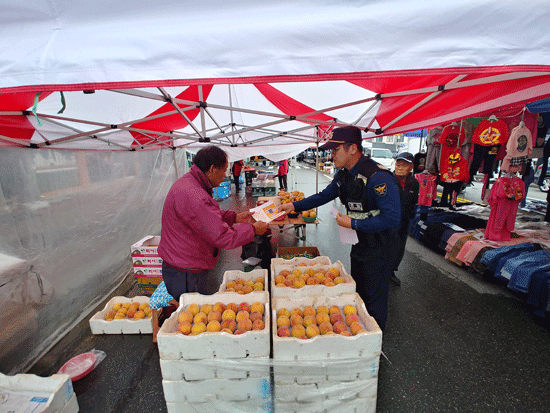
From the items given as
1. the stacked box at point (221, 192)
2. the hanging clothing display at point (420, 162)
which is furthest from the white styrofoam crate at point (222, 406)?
the stacked box at point (221, 192)

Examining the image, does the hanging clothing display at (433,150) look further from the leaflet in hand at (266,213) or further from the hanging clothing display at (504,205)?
the leaflet in hand at (266,213)

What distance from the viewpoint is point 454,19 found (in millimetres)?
833

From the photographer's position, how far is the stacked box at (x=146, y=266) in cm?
392

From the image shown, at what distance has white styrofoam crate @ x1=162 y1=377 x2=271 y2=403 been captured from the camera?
5.81ft

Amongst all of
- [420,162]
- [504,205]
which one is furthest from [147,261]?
[420,162]

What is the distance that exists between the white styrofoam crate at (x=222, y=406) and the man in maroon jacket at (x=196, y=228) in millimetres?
860

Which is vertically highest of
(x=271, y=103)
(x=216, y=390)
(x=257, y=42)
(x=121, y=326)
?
(x=271, y=103)

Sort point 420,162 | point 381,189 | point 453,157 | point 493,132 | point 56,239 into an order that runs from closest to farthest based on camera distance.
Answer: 1. point 381,189
2. point 56,239
3. point 493,132
4. point 453,157
5. point 420,162

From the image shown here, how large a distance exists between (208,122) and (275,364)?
4.61 metres

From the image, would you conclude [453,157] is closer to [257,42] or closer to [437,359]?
[437,359]

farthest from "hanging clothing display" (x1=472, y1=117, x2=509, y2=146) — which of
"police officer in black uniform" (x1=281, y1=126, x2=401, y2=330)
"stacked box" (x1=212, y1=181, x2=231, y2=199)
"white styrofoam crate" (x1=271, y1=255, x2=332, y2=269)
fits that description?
"stacked box" (x1=212, y1=181, x2=231, y2=199)

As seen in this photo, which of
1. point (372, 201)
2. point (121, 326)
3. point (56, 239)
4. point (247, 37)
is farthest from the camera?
point (56, 239)

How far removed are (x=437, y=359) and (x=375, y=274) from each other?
54.4 inches

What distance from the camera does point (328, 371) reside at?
1769 mm
